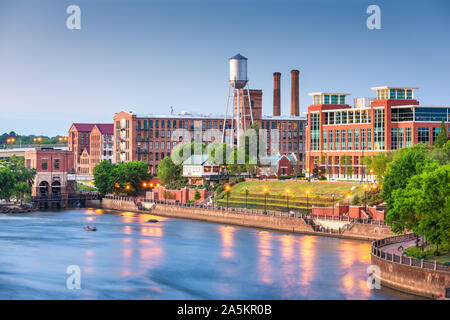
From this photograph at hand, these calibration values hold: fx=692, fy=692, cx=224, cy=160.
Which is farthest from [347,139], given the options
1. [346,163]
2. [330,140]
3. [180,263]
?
[180,263]

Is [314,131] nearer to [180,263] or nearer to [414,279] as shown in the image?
[180,263]

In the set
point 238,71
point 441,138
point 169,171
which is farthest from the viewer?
point 169,171

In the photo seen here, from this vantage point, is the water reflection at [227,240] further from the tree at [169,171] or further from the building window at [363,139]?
the tree at [169,171]

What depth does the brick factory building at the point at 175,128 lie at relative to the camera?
175250 millimetres

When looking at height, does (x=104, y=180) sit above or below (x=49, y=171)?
below

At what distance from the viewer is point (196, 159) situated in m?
147

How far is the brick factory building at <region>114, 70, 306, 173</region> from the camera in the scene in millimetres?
175250

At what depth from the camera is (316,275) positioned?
214 feet

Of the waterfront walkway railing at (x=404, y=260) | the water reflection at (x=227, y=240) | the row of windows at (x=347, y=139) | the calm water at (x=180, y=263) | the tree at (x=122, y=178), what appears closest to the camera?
the waterfront walkway railing at (x=404, y=260)

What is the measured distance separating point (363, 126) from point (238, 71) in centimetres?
3147

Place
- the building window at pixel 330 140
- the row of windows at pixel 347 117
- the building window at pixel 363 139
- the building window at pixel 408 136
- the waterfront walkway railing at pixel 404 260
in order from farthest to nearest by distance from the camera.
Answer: the building window at pixel 330 140 → the row of windows at pixel 347 117 → the building window at pixel 363 139 → the building window at pixel 408 136 → the waterfront walkway railing at pixel 404 260

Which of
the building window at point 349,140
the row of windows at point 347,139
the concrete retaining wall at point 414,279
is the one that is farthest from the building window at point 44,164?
the concrete retaining wall at point 414,279

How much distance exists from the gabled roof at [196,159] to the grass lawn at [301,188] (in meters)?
13.8
